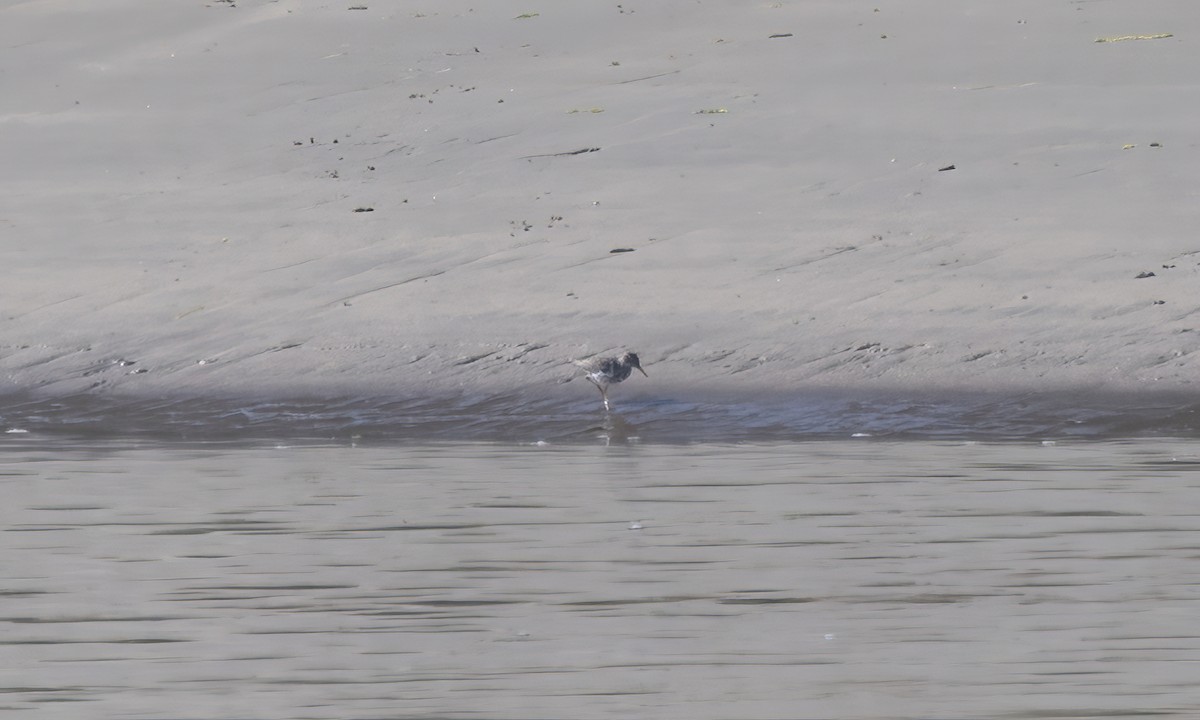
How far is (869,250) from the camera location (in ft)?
44.8

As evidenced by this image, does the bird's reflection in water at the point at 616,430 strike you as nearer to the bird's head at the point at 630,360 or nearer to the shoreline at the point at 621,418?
the shoreline at the point at 621,418

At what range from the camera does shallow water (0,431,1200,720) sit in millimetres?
5367

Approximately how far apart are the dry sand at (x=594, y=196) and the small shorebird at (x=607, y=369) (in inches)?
11.1

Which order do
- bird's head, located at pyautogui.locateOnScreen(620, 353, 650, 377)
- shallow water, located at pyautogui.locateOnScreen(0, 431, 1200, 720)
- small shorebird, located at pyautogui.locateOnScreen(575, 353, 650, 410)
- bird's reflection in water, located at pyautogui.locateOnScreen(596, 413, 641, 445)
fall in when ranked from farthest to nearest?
bird's head, located at pyautogui.locateOnScreen(620, 353, 650, 377), small shorebird, located at pyautogui.locateOnScreen(575, 353, 650, 410), bird's reflection in water, located at pyautogui.locateOnScreen(596, 413, 641, 445), shallow water, located at pyautogui.locateOnScreen(0, 431, 1200, 720)

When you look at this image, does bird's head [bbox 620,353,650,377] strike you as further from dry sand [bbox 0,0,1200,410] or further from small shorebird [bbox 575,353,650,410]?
dry sand [bbox 0,0,1200,410]

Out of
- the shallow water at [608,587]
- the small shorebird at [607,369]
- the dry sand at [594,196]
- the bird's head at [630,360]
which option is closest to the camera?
the shallow water at [608,587]

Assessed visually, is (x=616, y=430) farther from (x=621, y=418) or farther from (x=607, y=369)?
(x=607, y=369)

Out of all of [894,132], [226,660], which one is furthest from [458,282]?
[226,660]

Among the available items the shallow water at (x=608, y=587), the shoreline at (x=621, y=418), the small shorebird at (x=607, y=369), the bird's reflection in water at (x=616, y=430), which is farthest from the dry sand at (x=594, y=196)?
the shallow water at (x=608, y=587)

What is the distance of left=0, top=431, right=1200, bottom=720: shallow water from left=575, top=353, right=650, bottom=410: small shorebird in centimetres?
154

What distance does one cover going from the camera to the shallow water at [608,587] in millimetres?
5367

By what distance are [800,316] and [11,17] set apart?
10.3 meters

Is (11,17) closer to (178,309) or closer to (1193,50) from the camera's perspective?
(178,309)

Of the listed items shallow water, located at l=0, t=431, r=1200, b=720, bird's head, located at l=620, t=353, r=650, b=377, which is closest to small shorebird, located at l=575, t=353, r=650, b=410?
bird's head, located at l=620, t=353, r=650, b=377
